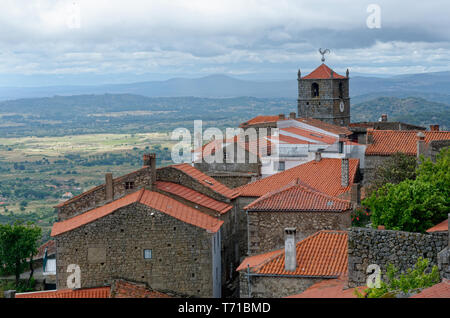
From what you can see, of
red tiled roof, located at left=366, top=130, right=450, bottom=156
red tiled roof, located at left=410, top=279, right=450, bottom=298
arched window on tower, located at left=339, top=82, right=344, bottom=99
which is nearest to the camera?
red tiled roof, located at left=410, top=279, right=450, bottom=298

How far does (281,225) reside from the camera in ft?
97.8

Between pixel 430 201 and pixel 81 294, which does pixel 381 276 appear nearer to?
pixel 430 201

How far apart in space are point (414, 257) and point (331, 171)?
2446 cm

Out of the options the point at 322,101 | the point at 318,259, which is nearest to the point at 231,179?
the point at 318,259

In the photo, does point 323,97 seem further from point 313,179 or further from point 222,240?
point 222,240

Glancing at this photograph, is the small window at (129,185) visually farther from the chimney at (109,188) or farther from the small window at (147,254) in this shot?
the small window at (147,254)

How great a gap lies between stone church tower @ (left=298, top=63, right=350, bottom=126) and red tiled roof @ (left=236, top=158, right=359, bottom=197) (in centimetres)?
4272

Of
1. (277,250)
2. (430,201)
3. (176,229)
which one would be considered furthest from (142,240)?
(430,201)

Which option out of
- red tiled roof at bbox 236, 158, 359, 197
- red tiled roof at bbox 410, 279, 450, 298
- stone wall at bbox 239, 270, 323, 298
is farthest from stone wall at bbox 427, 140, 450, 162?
red tiled roof at bbox 410, 279, 450, 298

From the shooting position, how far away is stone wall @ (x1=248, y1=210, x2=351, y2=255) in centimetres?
2939

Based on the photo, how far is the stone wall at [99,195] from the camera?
33.3 metres

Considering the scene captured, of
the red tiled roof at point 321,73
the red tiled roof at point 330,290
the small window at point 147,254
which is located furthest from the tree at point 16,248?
the red tiled roof at point 321,73

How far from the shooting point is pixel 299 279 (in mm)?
24672

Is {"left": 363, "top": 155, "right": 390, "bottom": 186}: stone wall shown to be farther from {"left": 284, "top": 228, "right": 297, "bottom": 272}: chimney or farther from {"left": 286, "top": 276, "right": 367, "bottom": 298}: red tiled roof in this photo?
{"left": 286, "top": 276, "right": 367, "bottom": 298}: red tiled roof
